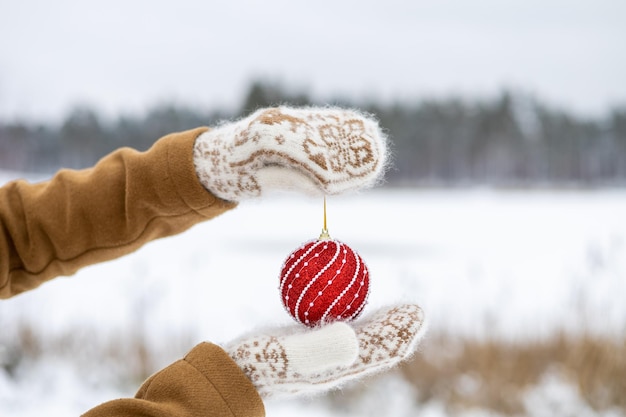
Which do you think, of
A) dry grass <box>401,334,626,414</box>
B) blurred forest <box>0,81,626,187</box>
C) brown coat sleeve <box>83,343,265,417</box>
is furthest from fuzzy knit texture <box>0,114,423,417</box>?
blurred forest <box>0,81,626,187</box>

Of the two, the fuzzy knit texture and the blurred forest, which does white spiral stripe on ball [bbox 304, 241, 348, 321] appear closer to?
the fuzzy knit texture

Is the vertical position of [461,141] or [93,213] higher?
[93,213]

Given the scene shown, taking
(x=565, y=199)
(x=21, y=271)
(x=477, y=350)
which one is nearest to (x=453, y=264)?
(x=477, y=350)

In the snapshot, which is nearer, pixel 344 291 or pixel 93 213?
pixel 344 291

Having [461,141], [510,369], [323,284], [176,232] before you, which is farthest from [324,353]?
[461,141]

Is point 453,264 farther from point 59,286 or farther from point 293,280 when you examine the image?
point 293,280

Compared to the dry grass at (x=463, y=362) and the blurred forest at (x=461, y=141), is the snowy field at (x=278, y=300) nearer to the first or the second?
the dry grass at (x=463, y=362)

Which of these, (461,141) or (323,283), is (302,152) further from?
(461,141)
